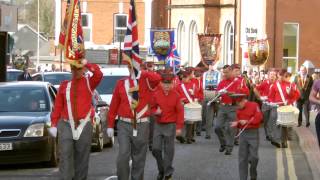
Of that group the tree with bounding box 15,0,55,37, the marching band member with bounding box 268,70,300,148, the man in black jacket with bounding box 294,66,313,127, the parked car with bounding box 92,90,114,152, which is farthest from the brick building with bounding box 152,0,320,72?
the tree with bounding box 15,0,55,37

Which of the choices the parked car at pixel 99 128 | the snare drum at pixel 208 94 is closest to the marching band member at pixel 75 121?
the parked car at pixel 99 128

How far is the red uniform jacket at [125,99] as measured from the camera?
1183cm

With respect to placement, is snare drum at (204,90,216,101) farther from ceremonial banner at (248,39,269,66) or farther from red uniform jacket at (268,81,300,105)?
ceremonial banner at (248,39,269,66)

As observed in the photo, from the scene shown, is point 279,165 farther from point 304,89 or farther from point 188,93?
point 304,89

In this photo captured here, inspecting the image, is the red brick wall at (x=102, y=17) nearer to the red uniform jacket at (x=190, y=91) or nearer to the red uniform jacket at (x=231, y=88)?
the red uniform jacket at (x=190, y=91)

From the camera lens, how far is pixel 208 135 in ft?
76.1

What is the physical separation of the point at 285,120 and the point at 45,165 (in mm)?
7062

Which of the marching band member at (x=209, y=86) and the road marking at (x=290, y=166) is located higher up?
the marching band member at (x=209, y=86)

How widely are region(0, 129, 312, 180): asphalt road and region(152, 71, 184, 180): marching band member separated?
1.77 ft

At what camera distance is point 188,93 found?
Result: 73.5 feet

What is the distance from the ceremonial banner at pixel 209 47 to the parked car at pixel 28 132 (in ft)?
69.1

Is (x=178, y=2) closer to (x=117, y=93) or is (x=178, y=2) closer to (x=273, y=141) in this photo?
(x=273, y=141)

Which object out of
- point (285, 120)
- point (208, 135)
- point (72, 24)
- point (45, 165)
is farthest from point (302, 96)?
point (72, 24)

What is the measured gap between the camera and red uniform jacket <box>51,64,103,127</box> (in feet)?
37.9
